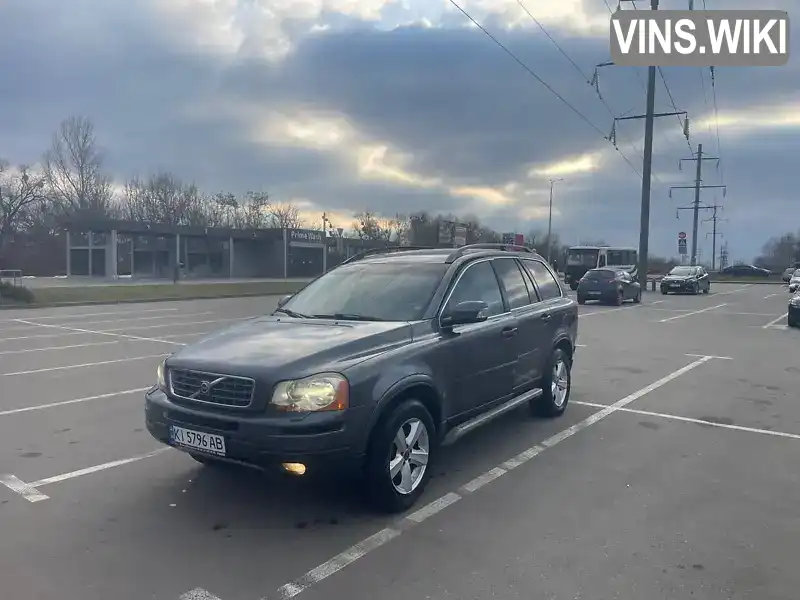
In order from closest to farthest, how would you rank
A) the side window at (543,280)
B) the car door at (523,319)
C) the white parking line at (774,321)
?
the car door at (523,319) → the side window at (543,280) → the white parking line at (774,321)

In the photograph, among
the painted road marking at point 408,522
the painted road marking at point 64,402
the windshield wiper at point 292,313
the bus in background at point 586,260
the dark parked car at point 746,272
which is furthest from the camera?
the dark parked car at point 746,272

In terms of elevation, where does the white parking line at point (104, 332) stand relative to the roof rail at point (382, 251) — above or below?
below

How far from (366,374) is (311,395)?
1.25 ft

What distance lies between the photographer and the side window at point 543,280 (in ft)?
23.2

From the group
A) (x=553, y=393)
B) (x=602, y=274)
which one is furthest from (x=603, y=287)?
(x=553, y=393)

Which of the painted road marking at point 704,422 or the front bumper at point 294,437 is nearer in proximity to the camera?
the front bumper at point 294,437

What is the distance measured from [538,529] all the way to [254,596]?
6.00 feet

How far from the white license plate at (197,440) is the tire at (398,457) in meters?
0.93

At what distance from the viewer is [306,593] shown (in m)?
3.38

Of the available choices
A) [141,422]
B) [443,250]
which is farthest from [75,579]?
Result: [443,250]

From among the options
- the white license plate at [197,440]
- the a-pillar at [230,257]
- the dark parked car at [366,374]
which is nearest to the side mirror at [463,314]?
the dark parked car at [366,374]

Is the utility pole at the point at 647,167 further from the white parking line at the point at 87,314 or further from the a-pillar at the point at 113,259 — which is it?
the a-pillar at the point at 113,259

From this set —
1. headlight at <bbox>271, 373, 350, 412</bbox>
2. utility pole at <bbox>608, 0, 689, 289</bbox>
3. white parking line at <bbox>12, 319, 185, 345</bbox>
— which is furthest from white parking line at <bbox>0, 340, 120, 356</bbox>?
utility pole at <bbox>608, 0, 689, 289</bbox>

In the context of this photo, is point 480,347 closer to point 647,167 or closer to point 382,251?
point 382,251
